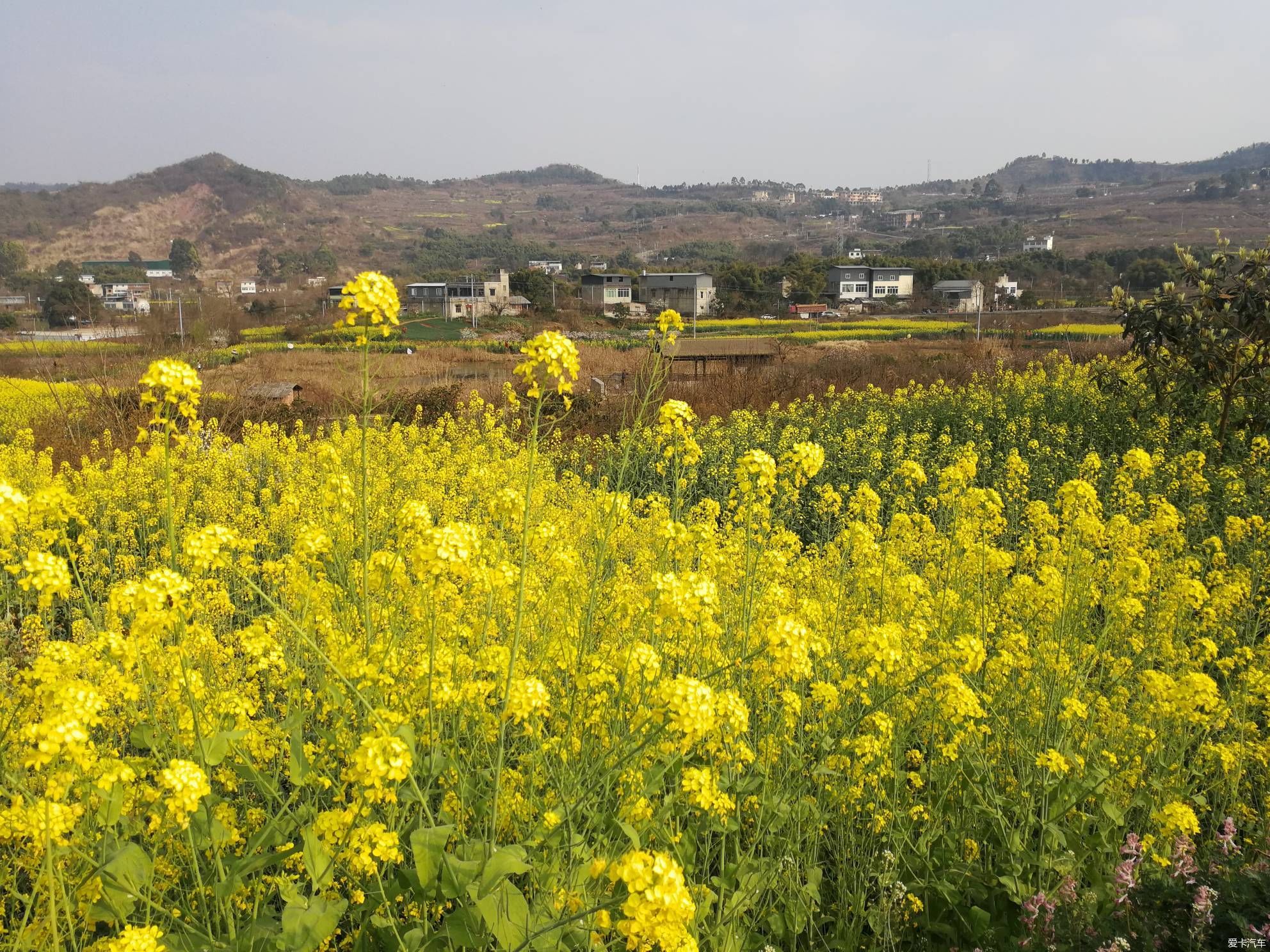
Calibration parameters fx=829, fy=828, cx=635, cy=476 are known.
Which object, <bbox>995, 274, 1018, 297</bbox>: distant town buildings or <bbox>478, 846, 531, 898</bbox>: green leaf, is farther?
<bbox>995, 274, 1018, 297</bbox>: distant town buildings

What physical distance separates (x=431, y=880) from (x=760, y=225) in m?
205

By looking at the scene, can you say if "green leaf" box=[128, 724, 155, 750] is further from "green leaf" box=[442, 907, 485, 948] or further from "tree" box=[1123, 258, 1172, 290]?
"tree" box=[1123, 258, 1172, 290]

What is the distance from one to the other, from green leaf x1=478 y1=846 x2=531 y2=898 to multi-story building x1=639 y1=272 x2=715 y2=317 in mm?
65309

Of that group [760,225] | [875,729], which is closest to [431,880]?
[875,729]

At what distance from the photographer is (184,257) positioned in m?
125

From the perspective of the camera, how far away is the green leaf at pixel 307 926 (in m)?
2.10

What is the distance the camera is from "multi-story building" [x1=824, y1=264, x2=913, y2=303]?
8006 cm

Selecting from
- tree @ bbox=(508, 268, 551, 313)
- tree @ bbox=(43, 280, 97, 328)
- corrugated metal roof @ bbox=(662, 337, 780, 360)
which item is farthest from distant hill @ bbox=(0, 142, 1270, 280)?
corrugated metal roof @ bbox=(662, 337, 780, 360)

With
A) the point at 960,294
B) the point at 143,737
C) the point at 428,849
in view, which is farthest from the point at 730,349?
the point at 960,294

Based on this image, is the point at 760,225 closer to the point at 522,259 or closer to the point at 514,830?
the point at 522,259

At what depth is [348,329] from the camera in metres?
2.71

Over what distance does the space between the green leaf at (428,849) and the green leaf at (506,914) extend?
19cm

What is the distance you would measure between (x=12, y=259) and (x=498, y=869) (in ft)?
370

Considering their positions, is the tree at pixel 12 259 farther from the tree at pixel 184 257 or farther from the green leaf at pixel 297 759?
the green leaf at pixel 297 759
